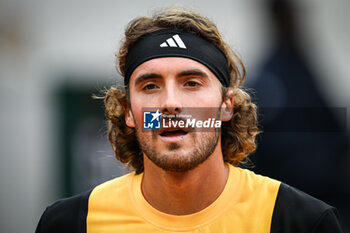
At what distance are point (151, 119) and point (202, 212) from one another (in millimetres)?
659

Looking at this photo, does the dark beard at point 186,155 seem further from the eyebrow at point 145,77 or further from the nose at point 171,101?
the eyebrow at point 145,77

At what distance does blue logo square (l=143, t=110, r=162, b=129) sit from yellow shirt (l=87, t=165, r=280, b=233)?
50 cm

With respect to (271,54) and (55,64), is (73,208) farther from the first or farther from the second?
(55,64)

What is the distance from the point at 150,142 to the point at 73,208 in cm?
73

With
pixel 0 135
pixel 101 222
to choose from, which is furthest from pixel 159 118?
pixel 0 135

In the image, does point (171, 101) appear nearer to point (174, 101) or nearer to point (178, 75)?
point (174, 101)

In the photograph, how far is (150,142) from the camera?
10.9 feet

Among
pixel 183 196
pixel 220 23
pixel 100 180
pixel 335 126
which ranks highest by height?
pixel 220 23

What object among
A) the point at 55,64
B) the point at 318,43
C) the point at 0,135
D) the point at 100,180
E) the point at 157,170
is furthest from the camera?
the point at 55,64

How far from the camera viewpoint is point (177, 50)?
3.46 meters

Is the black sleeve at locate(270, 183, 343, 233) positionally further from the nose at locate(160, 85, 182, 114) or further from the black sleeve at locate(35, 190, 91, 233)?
the black sleeve at locate(35, 190, 91, 233)

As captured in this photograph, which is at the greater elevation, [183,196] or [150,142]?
[150,142]

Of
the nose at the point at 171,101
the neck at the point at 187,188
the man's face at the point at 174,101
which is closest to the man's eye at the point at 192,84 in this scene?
the man's face at the point at 174,101

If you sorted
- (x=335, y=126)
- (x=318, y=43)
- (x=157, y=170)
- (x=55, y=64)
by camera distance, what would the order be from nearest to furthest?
(x=157, y=170) → (x=335, y=126) → (x=318, y=43) → (x=55, y=64)
